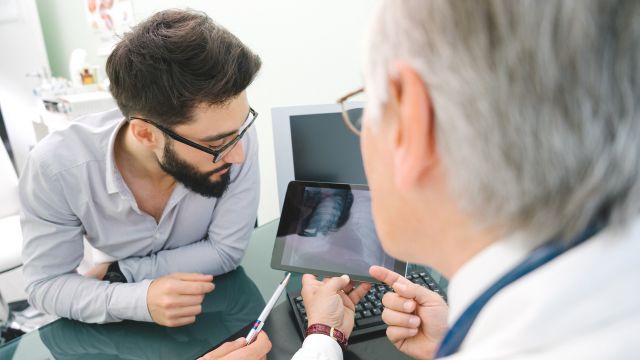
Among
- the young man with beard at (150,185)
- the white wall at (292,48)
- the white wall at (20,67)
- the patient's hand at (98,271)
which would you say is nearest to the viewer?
the young man with beard at (150,185)

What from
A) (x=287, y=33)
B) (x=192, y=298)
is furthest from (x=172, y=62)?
(x=287, y=33)

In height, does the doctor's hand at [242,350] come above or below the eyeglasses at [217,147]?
below

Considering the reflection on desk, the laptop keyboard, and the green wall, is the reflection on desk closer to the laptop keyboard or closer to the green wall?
the laptop keyboard

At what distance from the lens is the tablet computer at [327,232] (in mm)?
880

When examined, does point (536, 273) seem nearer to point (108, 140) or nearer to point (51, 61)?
point (108, 140)

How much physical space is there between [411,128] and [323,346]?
485 mm

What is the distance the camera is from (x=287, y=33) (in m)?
1.69

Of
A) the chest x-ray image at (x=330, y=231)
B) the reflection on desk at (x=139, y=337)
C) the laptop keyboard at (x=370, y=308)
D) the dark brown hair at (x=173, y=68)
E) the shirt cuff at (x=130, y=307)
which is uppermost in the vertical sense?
the dark brown hair at (x=173, y=68)

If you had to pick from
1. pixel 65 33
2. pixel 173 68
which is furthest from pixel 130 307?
pixel 65 33

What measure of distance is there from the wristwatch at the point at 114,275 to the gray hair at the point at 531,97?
0.93 meters

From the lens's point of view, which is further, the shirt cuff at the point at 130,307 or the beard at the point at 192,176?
the beard at the point at 192,176

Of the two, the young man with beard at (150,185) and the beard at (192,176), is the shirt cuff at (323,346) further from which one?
the beard at (192,176)

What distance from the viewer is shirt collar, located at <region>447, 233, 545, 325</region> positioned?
1.27ft

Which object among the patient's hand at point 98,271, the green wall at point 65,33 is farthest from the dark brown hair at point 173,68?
the green wall at point 65,33
